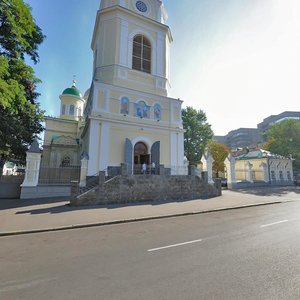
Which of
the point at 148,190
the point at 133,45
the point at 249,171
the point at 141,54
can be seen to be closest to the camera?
the point at 148,190

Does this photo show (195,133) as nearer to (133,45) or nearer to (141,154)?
(141,154)

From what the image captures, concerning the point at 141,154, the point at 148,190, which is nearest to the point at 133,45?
the point at 141,154

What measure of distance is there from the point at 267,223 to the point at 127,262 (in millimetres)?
6212

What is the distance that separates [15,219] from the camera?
845 cm

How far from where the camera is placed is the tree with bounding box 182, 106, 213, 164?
32.6 m

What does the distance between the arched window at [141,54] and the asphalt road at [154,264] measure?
17.8 m

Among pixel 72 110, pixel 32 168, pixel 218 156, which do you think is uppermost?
pixel 72 110

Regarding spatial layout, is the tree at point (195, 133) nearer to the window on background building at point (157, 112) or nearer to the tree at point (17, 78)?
the window on background building at point (157, 112)

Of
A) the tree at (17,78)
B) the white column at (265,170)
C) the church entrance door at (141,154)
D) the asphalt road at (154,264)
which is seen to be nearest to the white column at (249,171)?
the white column at (265,170)

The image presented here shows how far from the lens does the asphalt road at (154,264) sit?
3.14 metres

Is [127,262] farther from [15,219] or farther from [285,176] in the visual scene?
[285,176]

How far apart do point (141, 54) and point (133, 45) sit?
1.15m

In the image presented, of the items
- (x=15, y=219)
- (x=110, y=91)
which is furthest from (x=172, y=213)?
(x=110, y=91)

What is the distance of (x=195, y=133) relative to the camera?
110 ft
